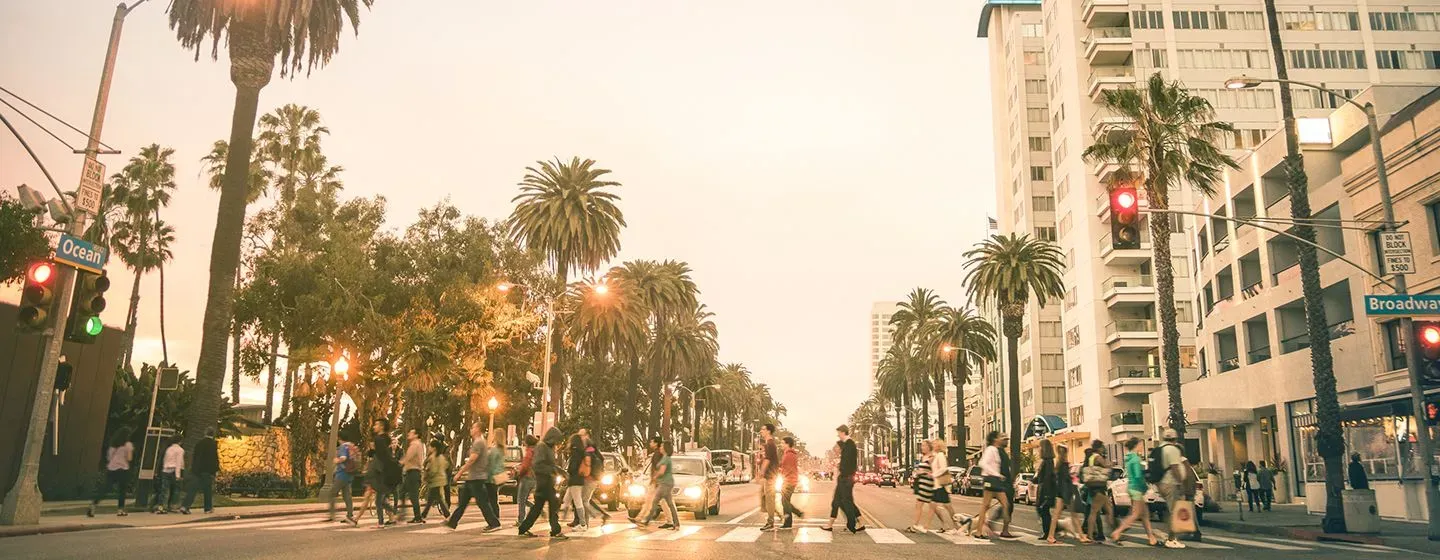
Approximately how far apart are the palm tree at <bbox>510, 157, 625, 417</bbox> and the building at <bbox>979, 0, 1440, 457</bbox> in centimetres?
3308

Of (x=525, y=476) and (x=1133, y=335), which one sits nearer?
(x=525, y=476)

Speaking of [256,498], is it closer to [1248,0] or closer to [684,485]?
[684,485]

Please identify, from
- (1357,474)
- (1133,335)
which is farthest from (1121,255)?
(1357,474)

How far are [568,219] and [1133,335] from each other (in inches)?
1513

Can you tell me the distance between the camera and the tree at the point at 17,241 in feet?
96.6

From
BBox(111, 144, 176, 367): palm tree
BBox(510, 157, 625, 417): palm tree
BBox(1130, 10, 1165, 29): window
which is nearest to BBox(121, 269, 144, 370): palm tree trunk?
BBox(111, 144, 176, 367): palm tree

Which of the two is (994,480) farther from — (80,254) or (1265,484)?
(1265,484)

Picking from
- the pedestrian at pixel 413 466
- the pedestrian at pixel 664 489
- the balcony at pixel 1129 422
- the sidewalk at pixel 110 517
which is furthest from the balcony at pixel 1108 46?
the pedestrian at pixel 413 466

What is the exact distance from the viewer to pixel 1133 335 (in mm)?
62031

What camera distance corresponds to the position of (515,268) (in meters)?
47.2

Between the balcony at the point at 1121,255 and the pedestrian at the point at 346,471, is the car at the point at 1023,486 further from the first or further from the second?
the pedestrian at the point at 346,471

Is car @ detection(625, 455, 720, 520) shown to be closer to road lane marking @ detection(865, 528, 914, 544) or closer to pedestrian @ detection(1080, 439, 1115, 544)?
road lane marking @ detection(865, 528, 914, 544)

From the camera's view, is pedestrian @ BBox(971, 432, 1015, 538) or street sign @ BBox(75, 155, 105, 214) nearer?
pedestrian @ BBox(971, 432, 1015, 538)

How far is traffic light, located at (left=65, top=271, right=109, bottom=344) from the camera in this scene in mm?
15555
